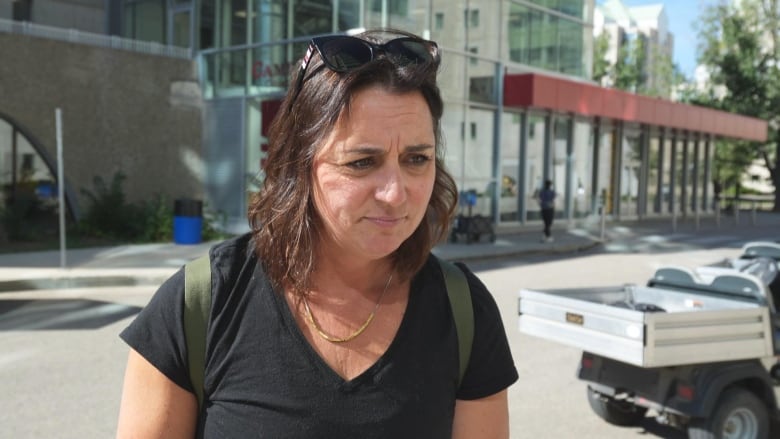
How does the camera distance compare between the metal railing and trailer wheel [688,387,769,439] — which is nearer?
trailer wheel [688,387,769,439]

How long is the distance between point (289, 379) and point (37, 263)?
13167 millimetres

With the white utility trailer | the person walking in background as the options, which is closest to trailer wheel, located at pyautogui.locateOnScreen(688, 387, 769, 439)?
the white utility trailer

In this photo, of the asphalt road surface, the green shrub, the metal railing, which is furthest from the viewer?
the green shrub

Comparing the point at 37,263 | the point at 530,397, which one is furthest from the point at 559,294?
the point at 37,263

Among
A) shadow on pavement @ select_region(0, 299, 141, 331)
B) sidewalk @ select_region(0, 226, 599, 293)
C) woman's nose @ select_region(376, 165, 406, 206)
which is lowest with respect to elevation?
shadow on pavement @ select_region(0, 299, 141, 331)

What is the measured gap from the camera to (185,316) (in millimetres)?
1481

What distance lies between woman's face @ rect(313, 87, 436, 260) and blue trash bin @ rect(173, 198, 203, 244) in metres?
15.9

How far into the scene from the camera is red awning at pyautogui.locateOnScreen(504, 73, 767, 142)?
2189 centimetres

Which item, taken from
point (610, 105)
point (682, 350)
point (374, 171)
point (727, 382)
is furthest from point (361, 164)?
point (610, 105)

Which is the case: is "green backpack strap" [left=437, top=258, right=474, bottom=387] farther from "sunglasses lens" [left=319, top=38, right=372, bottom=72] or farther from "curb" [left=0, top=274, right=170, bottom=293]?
"curb" [left=0, top=274, right=170, bottom=293]

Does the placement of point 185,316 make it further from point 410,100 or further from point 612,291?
point 612,291

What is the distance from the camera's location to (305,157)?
5.08ft

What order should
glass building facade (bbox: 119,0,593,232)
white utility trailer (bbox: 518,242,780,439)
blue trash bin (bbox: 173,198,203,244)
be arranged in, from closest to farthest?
white utility trailer (bbox: 518,242,780,439), blue trash bin (bbox: 173,198,203,244), glass building facade (bbox: 119,0,593,232)

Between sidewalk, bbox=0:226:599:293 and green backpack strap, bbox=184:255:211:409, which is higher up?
green backpack strap, bbox=184:255:211:409
